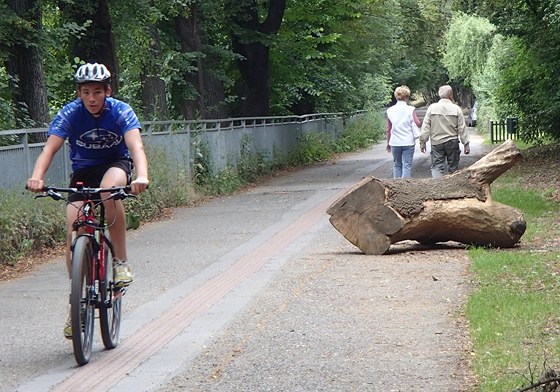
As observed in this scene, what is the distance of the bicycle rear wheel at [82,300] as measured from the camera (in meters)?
7.19

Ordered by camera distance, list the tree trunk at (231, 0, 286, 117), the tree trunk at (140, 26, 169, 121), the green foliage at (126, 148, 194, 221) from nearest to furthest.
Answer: the green foliage at (126, 148, 194, 221) → the tree trunk at (140, 26, 169, 121) → the tree trunk at (231, 0, 286, 117)

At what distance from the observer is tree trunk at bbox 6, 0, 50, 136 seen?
17125 millimetres

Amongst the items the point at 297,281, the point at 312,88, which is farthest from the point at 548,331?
the point at 312,88

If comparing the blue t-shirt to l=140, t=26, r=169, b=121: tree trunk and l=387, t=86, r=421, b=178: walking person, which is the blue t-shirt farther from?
l=140, t=26, r=169, b=121: tree trunk

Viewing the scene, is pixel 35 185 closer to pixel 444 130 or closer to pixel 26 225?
pixel 26 225

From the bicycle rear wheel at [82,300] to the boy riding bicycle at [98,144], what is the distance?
9.2 inches

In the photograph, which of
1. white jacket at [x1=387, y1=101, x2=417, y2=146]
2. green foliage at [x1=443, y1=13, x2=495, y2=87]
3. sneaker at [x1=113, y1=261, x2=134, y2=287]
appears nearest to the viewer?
sneaker at [x1=113, y1=261, x2=134, y2=287]

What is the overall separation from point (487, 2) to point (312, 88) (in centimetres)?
772

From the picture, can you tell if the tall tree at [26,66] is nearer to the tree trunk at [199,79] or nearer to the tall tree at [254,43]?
the tree trunk at [199,79]

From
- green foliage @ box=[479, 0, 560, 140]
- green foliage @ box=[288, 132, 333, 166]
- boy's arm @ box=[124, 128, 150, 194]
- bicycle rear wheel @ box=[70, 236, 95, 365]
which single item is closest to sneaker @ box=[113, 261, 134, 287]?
bicycle rear wheel @ box=[70, 236, 95, 365]

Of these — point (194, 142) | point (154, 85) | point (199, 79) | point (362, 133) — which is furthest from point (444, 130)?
point (362, 133)

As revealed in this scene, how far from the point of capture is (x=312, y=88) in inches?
1561

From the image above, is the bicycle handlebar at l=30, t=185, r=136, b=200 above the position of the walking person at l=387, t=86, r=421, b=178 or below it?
above

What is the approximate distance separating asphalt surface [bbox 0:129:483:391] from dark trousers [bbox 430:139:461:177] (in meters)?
2.23
